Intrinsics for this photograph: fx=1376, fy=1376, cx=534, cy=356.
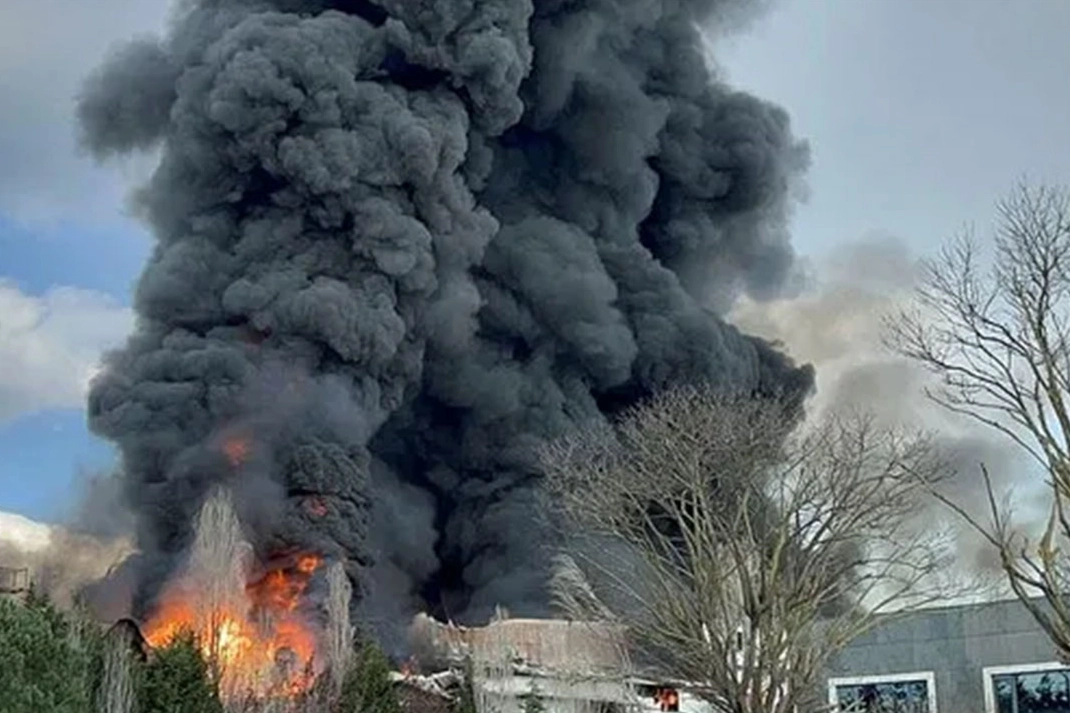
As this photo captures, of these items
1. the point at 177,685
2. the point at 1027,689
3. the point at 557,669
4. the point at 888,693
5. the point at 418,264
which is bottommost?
the point at 177,685

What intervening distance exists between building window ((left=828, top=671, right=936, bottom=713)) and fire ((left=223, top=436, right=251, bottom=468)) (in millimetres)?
17950

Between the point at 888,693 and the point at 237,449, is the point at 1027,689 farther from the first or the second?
the point at 237,449

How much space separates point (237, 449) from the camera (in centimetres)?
4025

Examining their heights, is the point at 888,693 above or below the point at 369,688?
above

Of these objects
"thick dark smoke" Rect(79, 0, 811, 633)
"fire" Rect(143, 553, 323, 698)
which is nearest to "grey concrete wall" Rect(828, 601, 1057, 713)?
"thick dark smoke" Rect(79, 0, 811, 633)

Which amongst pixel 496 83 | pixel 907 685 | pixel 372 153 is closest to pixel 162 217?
pixel 372 153

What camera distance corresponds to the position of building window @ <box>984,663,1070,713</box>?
1353 inches

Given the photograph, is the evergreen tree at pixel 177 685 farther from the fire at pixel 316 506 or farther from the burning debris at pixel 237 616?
the fire at pixel 316 506

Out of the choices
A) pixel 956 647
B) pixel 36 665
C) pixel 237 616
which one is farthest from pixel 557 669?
pixel 36 665

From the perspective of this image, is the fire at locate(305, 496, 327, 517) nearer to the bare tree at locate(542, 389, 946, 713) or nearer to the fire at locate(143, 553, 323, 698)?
the fire at locate(143, 553, 323, 698)

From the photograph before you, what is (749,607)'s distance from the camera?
2633 centimetres

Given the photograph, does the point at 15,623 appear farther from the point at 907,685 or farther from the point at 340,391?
the point at 907,685

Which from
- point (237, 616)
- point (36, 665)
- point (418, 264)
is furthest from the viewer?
point (418, 264)

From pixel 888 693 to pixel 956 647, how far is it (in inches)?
95.4
